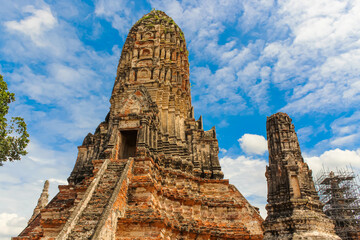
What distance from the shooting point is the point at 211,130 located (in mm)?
20062

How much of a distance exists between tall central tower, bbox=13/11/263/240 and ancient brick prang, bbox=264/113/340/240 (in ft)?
9.14

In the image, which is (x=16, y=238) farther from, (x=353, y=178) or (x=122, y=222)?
(x=353, y=178)

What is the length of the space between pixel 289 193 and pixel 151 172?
230 inches

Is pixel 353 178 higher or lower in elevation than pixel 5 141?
higher

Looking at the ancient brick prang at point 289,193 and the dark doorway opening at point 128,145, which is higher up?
the dark doorway opening at point 128,145

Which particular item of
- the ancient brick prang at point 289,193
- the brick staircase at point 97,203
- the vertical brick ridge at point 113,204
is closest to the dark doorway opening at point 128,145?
the brick staircase at point 97,203

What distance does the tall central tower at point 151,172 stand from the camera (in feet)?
31.3

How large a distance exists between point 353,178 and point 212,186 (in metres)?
19.6

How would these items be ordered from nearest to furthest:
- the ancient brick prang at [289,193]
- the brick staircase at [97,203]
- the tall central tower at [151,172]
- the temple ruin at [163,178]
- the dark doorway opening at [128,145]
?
the brick staircase at [97,203] → the tall central tower at [151,172] → the temple ruin at [163,178] → the ancient brick prang at [289,193] → the dark doorway opening at [128,145]

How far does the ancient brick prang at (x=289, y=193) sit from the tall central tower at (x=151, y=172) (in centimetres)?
278

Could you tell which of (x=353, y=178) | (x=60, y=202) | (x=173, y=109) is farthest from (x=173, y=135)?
(x=353, y=178)

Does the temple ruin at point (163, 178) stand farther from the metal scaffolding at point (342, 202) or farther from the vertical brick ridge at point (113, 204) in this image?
the metal scaffolding at point (342, 202)

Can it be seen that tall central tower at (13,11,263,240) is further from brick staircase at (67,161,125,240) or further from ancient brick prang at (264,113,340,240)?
ancient brick prang at (264,113,340,240)

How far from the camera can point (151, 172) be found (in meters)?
12.4
